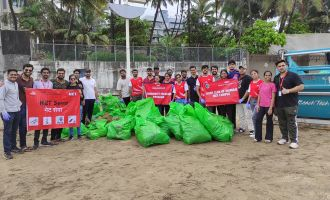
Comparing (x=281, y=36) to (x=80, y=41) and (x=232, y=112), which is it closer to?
(x=80, y=41)

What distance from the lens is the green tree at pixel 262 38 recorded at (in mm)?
24094

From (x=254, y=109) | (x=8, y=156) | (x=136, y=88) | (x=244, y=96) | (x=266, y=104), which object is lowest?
(x=8, y=156)

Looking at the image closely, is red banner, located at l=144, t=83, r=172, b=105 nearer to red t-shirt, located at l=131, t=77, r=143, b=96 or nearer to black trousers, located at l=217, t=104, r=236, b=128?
red t-shirt, located at l=131, t=77, r=143, b=96

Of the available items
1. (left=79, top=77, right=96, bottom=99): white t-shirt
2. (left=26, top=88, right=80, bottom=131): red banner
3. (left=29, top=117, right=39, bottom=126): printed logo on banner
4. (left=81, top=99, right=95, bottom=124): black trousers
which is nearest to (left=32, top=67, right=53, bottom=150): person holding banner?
(left=26, top=88, right=80, bottom=131): red banner

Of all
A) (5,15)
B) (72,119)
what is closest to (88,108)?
(72,119)

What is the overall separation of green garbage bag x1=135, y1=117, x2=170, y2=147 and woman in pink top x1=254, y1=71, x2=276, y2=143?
5.93ft

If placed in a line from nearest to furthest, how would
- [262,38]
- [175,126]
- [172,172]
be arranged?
[172,172], [175,126], [262,38]

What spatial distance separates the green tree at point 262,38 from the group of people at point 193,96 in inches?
659

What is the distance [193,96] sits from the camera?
878 cm

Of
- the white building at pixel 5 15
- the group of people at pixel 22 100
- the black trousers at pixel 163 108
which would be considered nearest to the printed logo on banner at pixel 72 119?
the group of people at pixel 22 100

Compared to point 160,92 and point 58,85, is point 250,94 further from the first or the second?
point 58,85

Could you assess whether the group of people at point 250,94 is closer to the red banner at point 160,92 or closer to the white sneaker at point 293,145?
the white sneaker at point 293,145

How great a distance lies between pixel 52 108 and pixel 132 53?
47.0 feet

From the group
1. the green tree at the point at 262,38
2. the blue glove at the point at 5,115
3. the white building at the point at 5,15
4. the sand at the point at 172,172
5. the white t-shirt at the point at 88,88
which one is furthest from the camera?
the white building at the point at 5,15
